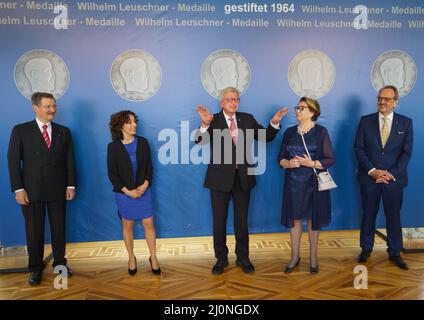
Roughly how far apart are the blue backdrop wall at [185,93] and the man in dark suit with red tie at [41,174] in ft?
1.49

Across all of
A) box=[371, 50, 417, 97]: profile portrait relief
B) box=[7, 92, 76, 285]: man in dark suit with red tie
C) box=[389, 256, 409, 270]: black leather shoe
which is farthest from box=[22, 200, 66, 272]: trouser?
box=[371, 50, 417, 97]: profile portrait relief

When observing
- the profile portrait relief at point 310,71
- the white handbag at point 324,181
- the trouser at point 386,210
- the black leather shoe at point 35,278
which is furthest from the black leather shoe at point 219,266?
the profile portrait relief at point 310,71

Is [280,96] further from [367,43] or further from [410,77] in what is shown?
[410,77]

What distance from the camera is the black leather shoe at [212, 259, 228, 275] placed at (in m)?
3.72

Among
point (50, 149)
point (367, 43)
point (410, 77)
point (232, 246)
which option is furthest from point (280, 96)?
point (50, 149)

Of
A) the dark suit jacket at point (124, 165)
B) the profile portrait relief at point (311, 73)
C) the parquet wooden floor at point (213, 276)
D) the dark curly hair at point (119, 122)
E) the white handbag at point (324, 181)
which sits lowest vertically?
the parquet wooden floor at point (213, 276)

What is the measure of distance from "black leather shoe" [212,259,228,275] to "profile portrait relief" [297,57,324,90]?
1.98m

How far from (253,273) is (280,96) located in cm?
183

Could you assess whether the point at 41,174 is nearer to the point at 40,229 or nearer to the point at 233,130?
the point at 40,229

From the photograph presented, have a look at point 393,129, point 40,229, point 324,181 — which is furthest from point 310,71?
point 40,229

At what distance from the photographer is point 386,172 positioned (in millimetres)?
3781

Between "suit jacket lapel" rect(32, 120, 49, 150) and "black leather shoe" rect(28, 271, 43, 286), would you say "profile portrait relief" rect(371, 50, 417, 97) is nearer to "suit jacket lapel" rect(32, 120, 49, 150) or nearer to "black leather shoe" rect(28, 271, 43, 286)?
"suit jacket lapel" rect(32, 120, 49, 150)

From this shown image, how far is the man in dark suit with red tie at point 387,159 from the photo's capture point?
3797mm

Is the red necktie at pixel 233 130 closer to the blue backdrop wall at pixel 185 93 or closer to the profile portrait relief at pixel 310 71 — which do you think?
the blue backdrop wall at pixel 185 93
